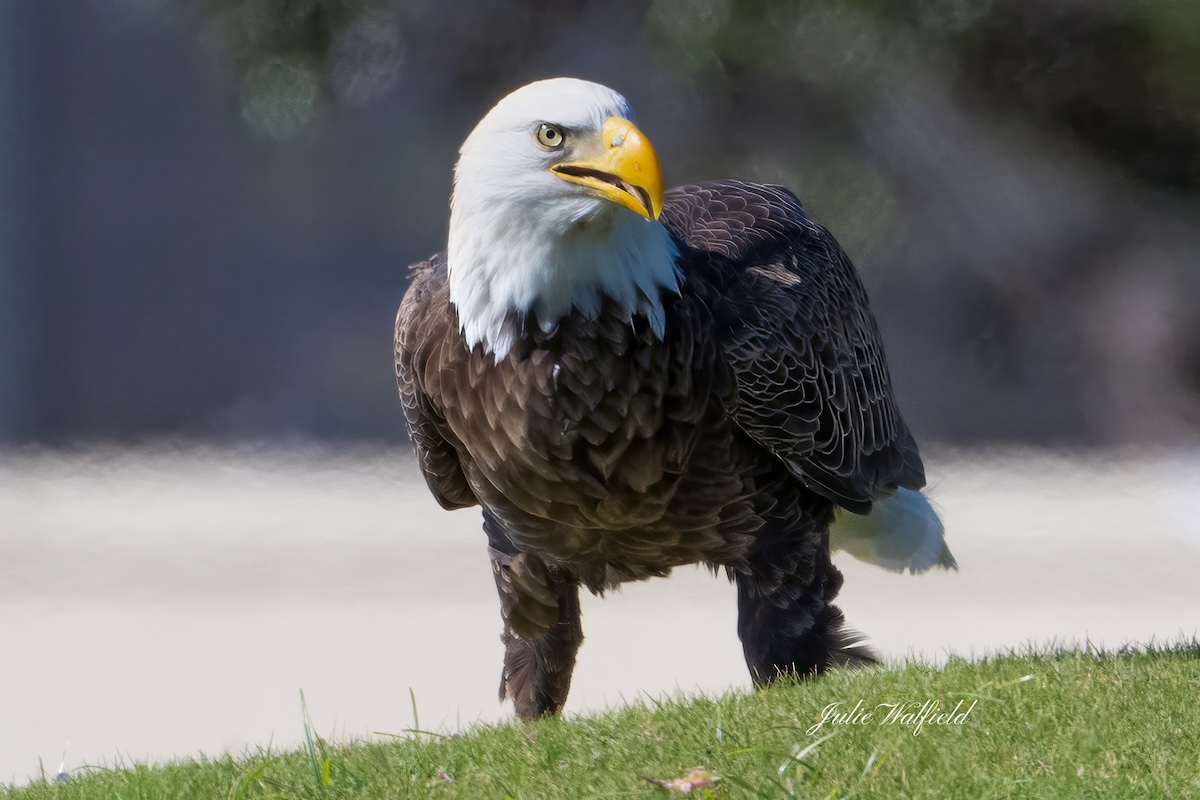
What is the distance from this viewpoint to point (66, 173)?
26.8 feet

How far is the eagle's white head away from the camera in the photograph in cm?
295

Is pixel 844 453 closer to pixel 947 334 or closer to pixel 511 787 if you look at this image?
pixel 511 787

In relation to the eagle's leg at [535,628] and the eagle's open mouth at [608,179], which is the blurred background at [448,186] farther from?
the eagle's open mouth at [608,179]

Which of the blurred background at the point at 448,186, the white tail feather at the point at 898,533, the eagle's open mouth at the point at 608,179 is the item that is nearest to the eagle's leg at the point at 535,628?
the white tail feather at the point at 898,533

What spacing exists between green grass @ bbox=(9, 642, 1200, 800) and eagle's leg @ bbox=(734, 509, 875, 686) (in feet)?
1.19

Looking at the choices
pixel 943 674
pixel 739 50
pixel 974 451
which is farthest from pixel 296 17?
pixel 943 674

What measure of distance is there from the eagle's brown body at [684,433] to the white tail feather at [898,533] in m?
0.36

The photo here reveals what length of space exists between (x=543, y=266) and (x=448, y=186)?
17.2 feet

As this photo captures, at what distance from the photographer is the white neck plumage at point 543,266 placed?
10.0ft

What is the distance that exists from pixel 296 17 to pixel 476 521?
→ 2.94 m

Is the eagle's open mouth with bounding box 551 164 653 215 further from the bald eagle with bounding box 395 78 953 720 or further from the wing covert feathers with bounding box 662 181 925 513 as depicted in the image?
the wing covert feathers with bounding box 662 181 925 513
